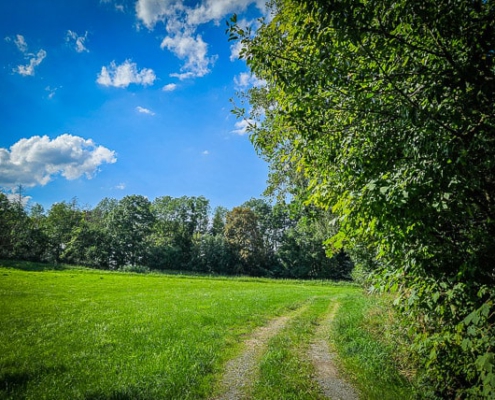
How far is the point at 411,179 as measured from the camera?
3207 mm

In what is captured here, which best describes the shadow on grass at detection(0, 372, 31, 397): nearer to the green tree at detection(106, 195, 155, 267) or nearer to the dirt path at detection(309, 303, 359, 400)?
the dirt path at detection(309, 303, 359, 400)

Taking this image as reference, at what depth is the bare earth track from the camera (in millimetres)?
6941

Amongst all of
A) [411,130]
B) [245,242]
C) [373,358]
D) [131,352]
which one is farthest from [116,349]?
[245,242]

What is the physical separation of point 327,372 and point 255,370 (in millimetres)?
2239

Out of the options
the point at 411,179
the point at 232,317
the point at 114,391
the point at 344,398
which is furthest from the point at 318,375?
the point at 232,317

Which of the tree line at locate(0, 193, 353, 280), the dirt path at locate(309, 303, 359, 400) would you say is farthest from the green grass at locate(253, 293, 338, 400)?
the tree line at locate(0, 193, 353, 280)

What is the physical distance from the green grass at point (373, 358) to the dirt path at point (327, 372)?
0.32m

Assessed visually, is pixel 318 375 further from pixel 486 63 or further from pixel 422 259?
pixel 486 63

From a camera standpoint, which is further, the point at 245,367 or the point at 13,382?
the point at 245,367

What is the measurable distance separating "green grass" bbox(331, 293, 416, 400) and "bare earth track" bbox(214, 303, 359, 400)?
42 centimetres

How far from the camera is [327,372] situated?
26.8 ft

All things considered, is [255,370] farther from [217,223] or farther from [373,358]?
[217,223]

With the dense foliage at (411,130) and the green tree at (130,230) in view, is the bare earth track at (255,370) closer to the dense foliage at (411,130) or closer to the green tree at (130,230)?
the dense foliage at (411,130)

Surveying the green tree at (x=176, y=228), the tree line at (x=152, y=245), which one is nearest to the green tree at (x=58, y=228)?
the tree line at (x=152, y=245)
